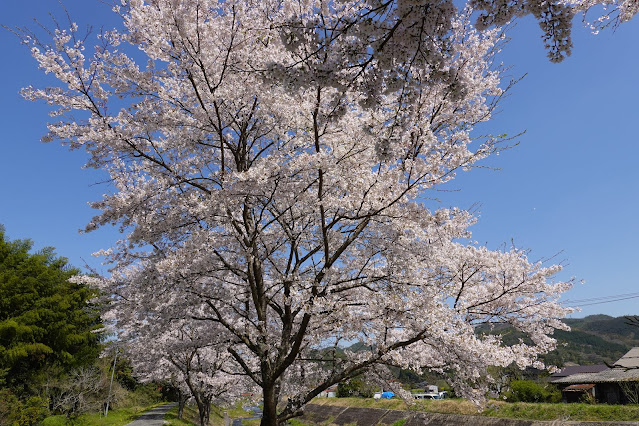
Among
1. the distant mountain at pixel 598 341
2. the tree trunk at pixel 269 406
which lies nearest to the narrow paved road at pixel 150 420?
the tree trunk at pixel 269 406

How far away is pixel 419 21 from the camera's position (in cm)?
331

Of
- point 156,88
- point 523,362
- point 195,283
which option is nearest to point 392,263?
point 523,362

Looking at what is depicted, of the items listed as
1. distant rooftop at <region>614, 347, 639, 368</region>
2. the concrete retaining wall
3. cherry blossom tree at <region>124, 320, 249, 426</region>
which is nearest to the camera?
cherry blossom tree at <region>124, 320, 249, 426</region>

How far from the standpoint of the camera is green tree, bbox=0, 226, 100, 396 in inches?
1043

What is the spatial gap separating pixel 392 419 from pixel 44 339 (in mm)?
27497

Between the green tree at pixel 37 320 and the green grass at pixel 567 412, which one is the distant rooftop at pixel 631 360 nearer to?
the green grass at pixel 567 412

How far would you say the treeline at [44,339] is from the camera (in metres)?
25.3

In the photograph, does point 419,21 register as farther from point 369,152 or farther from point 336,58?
point 369,152

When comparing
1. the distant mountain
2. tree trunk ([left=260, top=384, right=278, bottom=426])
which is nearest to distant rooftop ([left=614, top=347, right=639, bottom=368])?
tree trunk ([left=260, top=384, right=278, bottom=426])

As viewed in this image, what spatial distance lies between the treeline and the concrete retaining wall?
51.6ft

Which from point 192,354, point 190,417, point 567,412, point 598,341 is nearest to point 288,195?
point 192,354

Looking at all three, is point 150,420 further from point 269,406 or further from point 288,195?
point 288,195

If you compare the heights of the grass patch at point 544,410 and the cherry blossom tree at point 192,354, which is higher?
the cherry blossom tree at point 192,354

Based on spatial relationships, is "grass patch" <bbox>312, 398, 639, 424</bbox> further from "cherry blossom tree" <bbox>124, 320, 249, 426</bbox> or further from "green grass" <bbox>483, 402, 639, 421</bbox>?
"cherry blossom tree" <bbox>124, 320, 249, 426</bbox>
